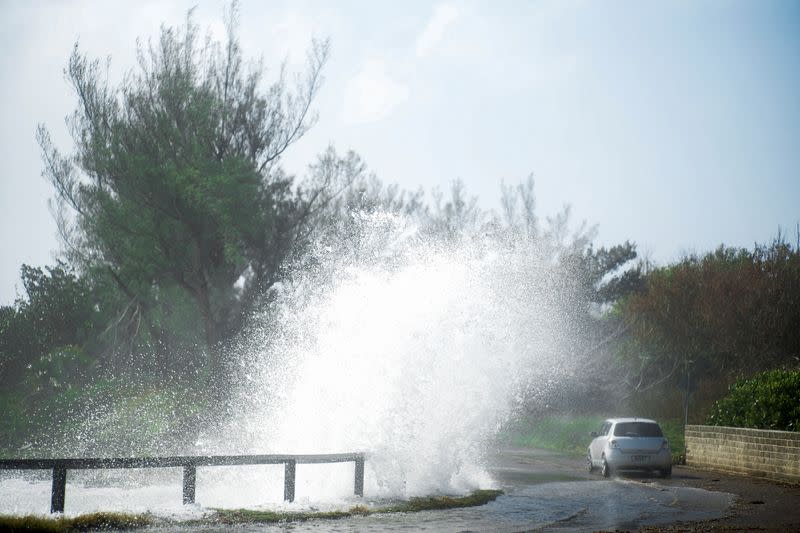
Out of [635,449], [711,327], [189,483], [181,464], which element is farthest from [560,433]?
[181,464]

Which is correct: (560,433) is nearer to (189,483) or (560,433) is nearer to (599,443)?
(599,443)

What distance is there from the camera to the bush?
26.9 meters

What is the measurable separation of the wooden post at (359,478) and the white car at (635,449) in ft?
32.5

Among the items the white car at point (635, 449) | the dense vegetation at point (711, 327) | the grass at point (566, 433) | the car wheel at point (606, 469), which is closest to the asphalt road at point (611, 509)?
the car wheel at point (606, 469)

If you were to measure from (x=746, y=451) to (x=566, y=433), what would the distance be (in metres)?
19.4

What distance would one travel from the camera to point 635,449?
26672mm

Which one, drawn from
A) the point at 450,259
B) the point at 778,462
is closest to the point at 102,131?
the point at 450,259

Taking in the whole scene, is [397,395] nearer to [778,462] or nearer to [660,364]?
[778,462]

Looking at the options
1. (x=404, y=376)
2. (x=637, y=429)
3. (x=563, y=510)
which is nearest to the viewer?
(x=563, y=510)

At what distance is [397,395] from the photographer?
21.7 meters

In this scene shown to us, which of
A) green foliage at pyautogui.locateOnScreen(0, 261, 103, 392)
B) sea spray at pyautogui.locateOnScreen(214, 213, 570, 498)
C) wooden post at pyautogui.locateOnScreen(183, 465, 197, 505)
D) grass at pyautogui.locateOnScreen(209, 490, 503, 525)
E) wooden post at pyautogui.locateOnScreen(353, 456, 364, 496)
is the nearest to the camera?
grass at pyautogui.locateOnScreen(209, 490, 503, 525)

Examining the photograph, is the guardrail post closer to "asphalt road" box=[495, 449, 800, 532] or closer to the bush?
"asphalt road" box=[495, 449, 800, 532]

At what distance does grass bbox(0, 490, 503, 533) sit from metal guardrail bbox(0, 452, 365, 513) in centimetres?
126

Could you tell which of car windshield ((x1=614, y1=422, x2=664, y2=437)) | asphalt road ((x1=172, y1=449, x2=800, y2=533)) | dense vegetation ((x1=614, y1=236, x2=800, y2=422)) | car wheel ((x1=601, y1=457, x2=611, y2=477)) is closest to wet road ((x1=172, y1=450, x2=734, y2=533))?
asphalt road ((x1=172, y1=449, x2=800, y2=533))
